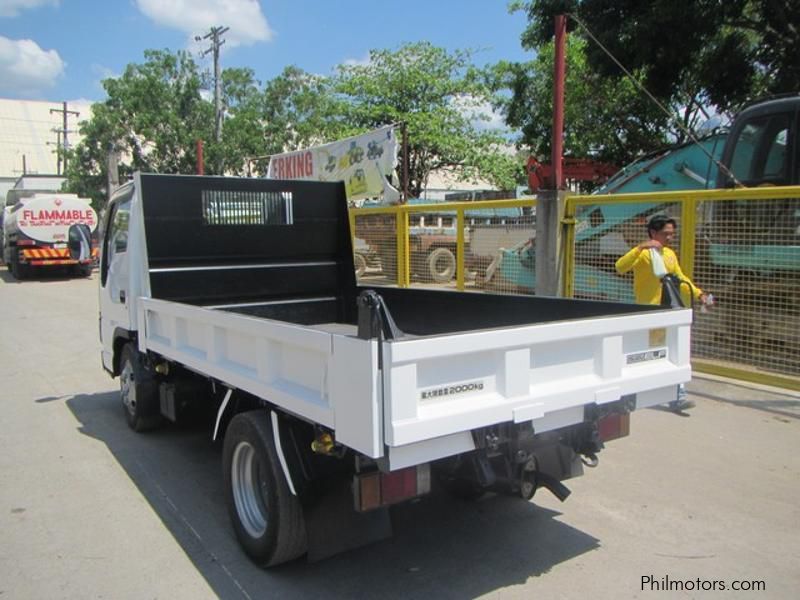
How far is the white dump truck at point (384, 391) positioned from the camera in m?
2.66

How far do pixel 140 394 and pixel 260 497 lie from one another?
256 centimetres

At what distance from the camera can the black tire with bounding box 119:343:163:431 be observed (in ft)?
18.6

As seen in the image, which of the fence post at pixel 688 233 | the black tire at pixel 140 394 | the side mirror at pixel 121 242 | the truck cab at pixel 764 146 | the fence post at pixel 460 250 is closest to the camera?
the black tire at pixel 140 394

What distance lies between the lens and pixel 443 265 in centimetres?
1126

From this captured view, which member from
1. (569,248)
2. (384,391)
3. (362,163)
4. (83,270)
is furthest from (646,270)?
(83,270)

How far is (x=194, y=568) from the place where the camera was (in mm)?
3551

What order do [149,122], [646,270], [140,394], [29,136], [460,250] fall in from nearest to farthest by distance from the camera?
[140,394] → [646,270] → [460,250] → [149,122] → [29,136]

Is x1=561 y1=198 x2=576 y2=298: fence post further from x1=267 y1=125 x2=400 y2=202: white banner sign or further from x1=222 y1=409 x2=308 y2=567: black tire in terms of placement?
x1=222 y1=409 x2=308 y2=567: black tire

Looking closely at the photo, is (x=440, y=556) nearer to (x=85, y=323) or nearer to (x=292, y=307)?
(x=292, y=307)

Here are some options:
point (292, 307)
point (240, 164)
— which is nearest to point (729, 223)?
point (292, 307)

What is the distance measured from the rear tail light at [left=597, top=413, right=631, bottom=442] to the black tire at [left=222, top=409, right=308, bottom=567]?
66.2 inches

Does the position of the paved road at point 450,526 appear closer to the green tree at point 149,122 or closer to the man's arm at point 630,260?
the man's arm at point 630,260

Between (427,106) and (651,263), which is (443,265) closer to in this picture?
(651,263)

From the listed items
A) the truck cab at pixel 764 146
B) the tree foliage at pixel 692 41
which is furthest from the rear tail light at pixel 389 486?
the tree foliage at pixel 692 41
